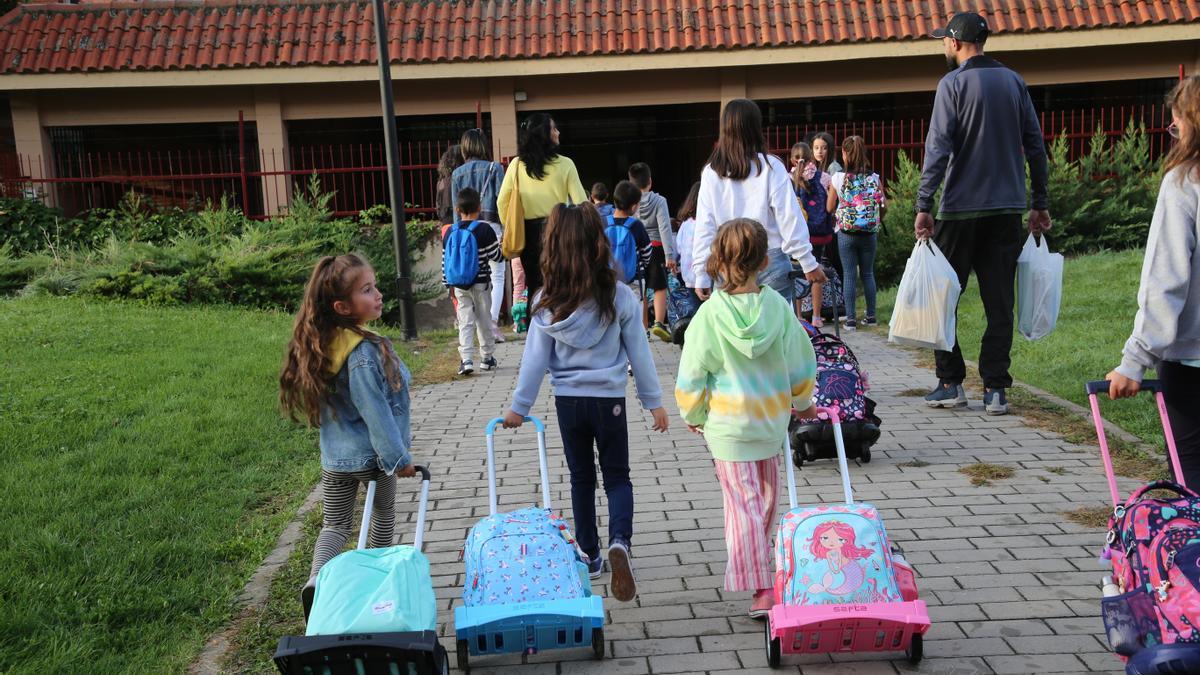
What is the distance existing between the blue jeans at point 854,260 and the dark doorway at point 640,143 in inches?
328

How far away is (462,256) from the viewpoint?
9.23 metres

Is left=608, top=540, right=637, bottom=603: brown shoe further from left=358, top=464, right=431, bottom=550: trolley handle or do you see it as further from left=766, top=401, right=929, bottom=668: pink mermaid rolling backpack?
left=358, top=464, right=431, bottom=550: trolley handle

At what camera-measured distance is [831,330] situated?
11.5m

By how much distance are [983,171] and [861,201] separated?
415 centimetres

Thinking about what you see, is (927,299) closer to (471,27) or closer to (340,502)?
(340,502)

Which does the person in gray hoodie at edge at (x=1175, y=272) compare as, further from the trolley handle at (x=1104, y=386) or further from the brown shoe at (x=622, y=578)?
the brown shoe at (x=622, y=578)

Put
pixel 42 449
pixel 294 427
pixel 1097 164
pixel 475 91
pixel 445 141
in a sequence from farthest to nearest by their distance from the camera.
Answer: pixel 445 141 < pixel 475 91 < pixel 1097 164 < pixel 294 427 < pixel 42 449

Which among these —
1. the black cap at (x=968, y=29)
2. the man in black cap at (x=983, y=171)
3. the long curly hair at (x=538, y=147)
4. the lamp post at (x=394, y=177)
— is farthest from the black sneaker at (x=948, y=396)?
the lamp post at (x=394, y=177)

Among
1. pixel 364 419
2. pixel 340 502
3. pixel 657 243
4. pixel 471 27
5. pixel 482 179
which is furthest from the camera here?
pixel 471 27

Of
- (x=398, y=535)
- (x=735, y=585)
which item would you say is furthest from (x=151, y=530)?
(x=735, y=585)

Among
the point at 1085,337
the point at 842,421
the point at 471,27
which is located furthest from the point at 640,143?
the point at 842,421

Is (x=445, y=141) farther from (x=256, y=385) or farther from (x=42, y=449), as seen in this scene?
(x=42, y=449)

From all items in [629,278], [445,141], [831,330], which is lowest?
[831,330]

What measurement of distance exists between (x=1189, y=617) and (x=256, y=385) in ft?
22.4
